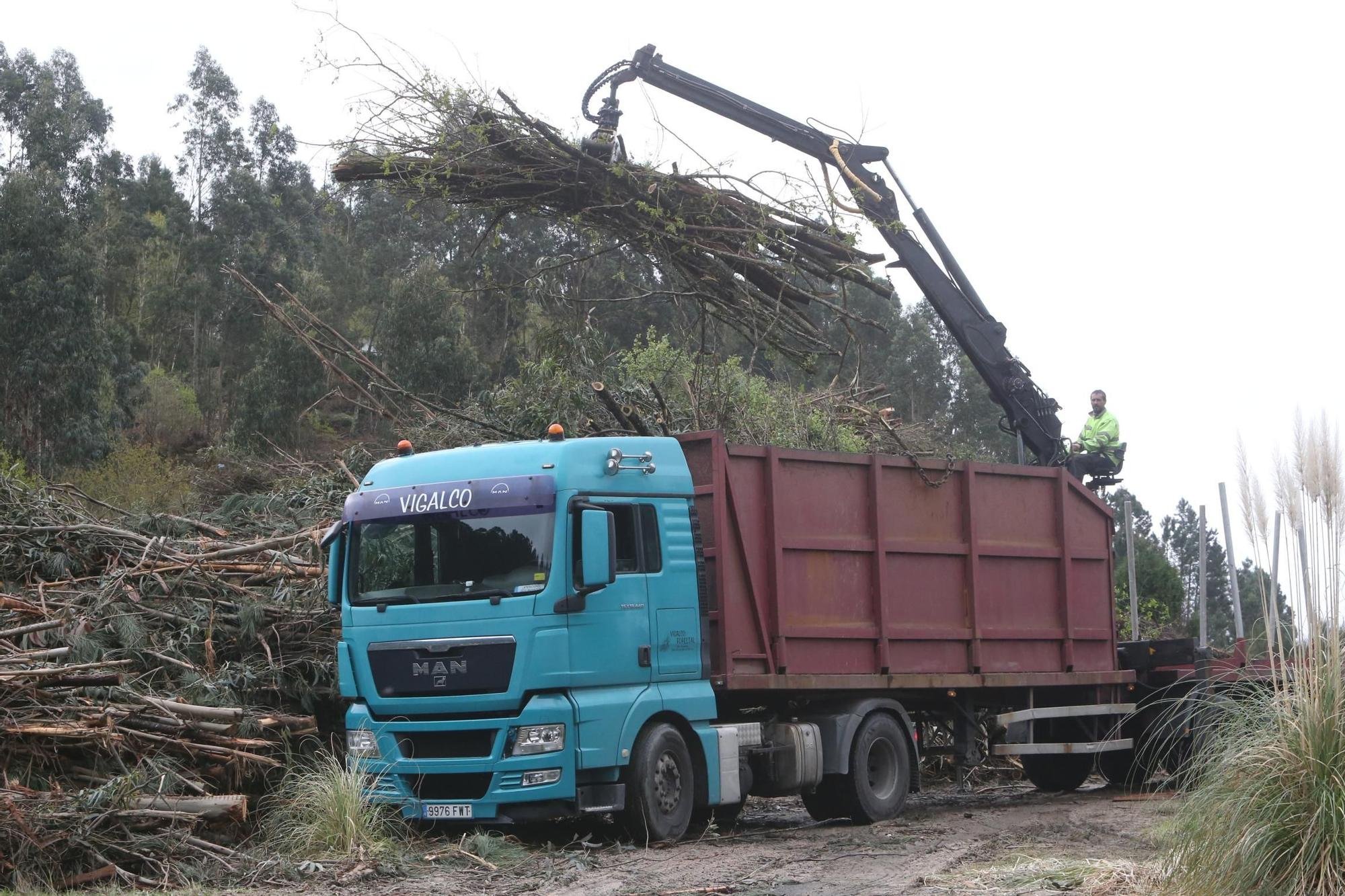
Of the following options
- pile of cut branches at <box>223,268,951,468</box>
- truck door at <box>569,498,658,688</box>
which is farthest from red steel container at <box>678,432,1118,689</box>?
pile of cut branches at <box>223,268,951,468</box>

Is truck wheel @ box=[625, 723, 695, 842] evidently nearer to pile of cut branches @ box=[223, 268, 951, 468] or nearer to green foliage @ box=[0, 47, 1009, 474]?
pile of cut branches @ box=[223, 268, 951, 468]

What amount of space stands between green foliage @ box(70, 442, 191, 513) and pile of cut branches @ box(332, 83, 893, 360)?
1785cm

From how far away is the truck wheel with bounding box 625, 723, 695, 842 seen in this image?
383 inches

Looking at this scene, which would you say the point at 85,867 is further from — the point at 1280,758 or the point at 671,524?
the point at 1280,758

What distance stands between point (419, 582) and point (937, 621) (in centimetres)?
472

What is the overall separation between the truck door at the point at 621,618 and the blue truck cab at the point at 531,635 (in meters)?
0.01

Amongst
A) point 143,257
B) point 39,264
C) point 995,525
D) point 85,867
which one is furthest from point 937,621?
point 143,257


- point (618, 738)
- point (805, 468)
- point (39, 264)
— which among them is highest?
point (39, 264)

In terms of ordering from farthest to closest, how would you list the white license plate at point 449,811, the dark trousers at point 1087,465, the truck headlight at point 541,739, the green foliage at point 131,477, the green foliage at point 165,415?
the green foliage at point 165,415
the green foliage at point 131,477
the dark trousers at point 1087,465
the white license plate at point 449,811
the truck headlight at point 541,739

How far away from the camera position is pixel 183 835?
8828 mm

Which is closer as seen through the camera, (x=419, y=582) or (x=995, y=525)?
(x=419, y=582)

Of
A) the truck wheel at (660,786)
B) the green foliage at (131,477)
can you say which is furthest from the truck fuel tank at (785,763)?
the green foliage at (131,477)

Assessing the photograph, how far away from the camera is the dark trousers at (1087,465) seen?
561 inches

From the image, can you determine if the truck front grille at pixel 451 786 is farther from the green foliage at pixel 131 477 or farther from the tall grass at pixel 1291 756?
the green foliage at pixel 131 477
